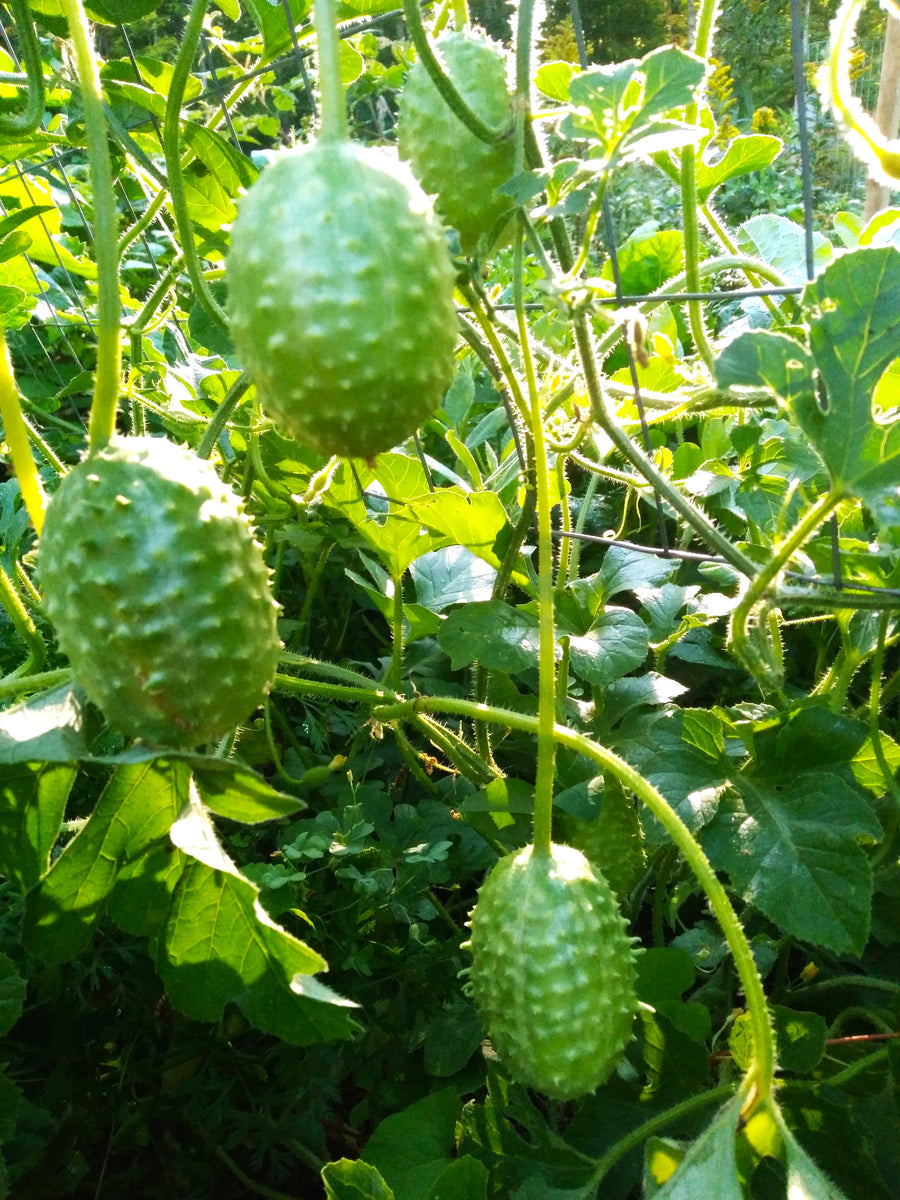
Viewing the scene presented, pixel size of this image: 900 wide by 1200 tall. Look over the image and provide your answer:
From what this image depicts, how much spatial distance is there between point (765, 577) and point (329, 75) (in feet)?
1.58

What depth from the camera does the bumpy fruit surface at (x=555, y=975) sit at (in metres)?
0.85

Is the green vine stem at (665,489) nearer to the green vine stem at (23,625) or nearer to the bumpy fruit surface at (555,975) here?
the bumpy fruit surface at (555,975)

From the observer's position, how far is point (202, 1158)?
1.17 meters

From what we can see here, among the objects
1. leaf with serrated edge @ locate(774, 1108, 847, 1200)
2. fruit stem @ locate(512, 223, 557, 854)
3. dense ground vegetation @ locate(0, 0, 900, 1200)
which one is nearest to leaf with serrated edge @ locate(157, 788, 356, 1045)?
dense ground vegetation @ locate(0, 0, 900, 1200)

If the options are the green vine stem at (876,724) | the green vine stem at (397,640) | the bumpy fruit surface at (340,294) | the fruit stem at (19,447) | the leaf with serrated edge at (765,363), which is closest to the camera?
the bumpy fruit surface at (340,294)

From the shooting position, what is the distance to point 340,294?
24.0 inches

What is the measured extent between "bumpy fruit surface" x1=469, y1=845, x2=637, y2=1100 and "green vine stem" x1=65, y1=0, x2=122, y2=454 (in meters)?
0.53

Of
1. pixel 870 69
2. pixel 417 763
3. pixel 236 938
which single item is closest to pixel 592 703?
pixel 417 763

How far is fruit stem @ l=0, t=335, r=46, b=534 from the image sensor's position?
32.5 inches

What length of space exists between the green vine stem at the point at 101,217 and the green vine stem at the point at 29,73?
19cm

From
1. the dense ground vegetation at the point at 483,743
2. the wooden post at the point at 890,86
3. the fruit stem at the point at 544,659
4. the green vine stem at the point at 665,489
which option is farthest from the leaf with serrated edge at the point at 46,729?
the wooden post at the point at 890,86

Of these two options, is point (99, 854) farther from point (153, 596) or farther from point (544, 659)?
point (544, 659)

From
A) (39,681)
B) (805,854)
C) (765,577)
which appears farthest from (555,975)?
(39,681)

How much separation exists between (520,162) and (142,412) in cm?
74
